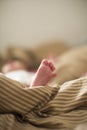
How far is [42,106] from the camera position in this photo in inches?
33.0

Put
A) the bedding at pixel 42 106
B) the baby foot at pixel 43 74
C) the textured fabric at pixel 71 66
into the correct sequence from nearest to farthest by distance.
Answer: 1. the bedding at pixel 42 106
2. the baby foot at pixel 43 74
3. the textured fabric at pixel 71 66

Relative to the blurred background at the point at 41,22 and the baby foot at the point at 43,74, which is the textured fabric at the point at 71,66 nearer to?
the baby foot at the point at 43,74

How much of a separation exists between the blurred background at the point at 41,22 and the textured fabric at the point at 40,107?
1.81 meters

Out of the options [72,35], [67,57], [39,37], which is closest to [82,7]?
[72,35]

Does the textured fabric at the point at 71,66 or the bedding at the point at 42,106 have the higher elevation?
the textured fabric at the point at 71,66

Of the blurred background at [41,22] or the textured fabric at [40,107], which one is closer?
the textured fabric at [40,107]

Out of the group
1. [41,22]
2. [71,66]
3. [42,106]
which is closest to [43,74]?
[42,106]

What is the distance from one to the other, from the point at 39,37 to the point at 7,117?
6.47ft

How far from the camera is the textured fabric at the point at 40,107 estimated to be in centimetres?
81

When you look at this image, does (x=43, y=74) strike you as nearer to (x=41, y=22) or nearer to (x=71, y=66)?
(x=71, y=66)

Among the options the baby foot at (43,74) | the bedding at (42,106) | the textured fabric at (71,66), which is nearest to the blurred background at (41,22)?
the textured fabric at (71,66)

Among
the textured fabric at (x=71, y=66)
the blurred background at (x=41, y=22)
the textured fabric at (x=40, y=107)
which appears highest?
the blurred background at (x=41, y=22)

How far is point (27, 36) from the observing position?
Answer: 2.71 metres

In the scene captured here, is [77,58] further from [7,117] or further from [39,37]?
[7,117]
